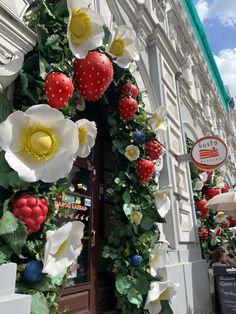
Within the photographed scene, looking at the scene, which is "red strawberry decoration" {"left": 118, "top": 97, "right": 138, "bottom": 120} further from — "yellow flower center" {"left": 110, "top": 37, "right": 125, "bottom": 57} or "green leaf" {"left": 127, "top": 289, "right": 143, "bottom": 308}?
"green leaf" {"left": 127, "top": 289, "right": 143, "bottom": 308}

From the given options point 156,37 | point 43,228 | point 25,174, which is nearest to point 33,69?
point 25,174

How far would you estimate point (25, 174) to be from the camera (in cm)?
187

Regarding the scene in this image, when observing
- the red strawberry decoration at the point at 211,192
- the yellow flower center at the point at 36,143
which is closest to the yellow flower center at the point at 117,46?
the yellow flower center at the point at 36,143

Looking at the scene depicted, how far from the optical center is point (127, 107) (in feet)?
12.4

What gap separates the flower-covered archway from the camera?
6.34ft

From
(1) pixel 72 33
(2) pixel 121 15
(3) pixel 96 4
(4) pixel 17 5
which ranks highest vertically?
(2) pixel 121 15

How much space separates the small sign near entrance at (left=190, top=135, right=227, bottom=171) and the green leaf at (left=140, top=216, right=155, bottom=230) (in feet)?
6.76

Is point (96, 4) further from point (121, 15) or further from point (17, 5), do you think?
point (17, 5)

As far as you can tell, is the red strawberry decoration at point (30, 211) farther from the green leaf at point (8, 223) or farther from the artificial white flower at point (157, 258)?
the artificial white flower at point (157, 258)

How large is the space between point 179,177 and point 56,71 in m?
3.90

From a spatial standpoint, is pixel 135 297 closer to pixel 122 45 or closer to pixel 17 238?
pixel 17 238

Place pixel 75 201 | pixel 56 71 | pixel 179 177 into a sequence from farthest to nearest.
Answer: pixel 179 177, pixel 75 201, pixel 56 71

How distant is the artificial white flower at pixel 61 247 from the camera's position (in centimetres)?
195

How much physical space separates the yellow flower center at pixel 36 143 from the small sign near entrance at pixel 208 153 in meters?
3.92
